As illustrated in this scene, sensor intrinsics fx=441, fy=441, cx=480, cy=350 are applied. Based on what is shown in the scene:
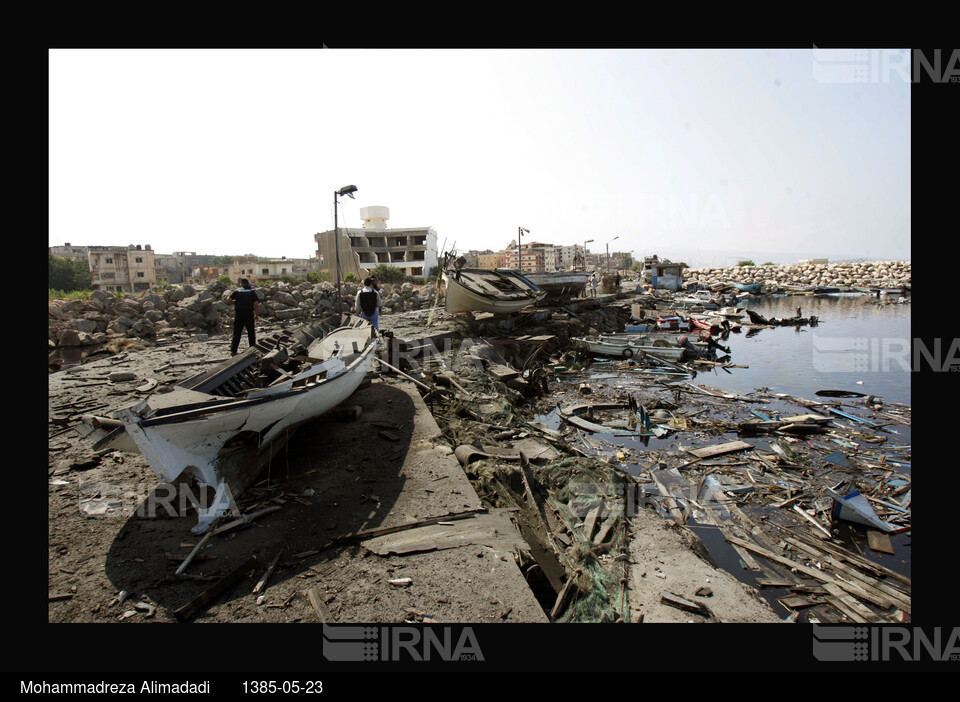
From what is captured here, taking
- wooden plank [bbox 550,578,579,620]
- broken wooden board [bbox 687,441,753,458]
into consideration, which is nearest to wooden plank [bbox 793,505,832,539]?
broken wooden board [bbox 687,441,753,458]

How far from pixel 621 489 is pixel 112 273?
78.3m

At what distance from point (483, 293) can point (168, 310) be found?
49.2 ft

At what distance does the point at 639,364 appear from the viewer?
2217cm

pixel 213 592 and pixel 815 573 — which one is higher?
pixel 213 592

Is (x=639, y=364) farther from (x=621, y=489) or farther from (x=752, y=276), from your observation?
(x=752, y=276)

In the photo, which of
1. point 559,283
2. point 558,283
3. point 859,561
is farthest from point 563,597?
point 559,283

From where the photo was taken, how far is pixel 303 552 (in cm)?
476

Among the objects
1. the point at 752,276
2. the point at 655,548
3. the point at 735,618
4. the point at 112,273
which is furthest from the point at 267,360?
the point at 752,276

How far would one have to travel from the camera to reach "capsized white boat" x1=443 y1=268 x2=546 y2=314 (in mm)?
21656

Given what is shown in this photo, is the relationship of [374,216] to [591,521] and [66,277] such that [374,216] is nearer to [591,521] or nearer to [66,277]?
[66,277]

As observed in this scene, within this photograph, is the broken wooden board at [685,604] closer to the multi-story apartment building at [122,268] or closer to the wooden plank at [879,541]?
the wooden plank at [879,541]

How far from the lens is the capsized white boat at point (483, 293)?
21.7m

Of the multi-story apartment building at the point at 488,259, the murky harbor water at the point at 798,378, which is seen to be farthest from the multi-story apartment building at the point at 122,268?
the multi-story apartment building at the point at 488,259

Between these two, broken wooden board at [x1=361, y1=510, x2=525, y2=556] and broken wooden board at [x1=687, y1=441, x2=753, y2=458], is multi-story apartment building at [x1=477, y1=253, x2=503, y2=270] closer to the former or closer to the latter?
broken wooden board at [x1=687, y1=441, x2=753, y2=458]
